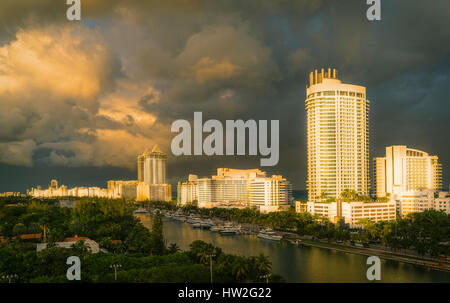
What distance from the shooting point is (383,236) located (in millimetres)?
24547

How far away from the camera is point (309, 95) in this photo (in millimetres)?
45375

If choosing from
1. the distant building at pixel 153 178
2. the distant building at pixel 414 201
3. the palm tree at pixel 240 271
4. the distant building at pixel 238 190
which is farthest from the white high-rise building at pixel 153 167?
the palm tree at pixel 240 271

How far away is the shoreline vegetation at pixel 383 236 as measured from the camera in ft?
68.6

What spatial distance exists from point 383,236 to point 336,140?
20.1 meters

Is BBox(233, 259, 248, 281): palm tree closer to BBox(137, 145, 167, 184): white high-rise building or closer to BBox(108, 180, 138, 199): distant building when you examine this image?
BBox(137, 145, 167, 184): white high-rise building

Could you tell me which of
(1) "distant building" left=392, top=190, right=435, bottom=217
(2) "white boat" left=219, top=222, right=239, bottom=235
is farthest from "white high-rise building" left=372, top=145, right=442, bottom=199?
(2) "white boat" left=219, top=222, right=239, bottom=235

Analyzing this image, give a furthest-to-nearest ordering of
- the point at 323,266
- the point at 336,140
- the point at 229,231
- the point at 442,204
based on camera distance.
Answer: the point at 336,140
the point at 442,204
the point at 229,231
the point at 323,266

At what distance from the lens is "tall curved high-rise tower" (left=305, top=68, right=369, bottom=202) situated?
1681 inches

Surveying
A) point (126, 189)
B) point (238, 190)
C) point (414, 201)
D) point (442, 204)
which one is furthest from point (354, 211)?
point (126, 189)

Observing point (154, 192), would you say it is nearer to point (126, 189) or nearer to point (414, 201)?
point (126, 189)
